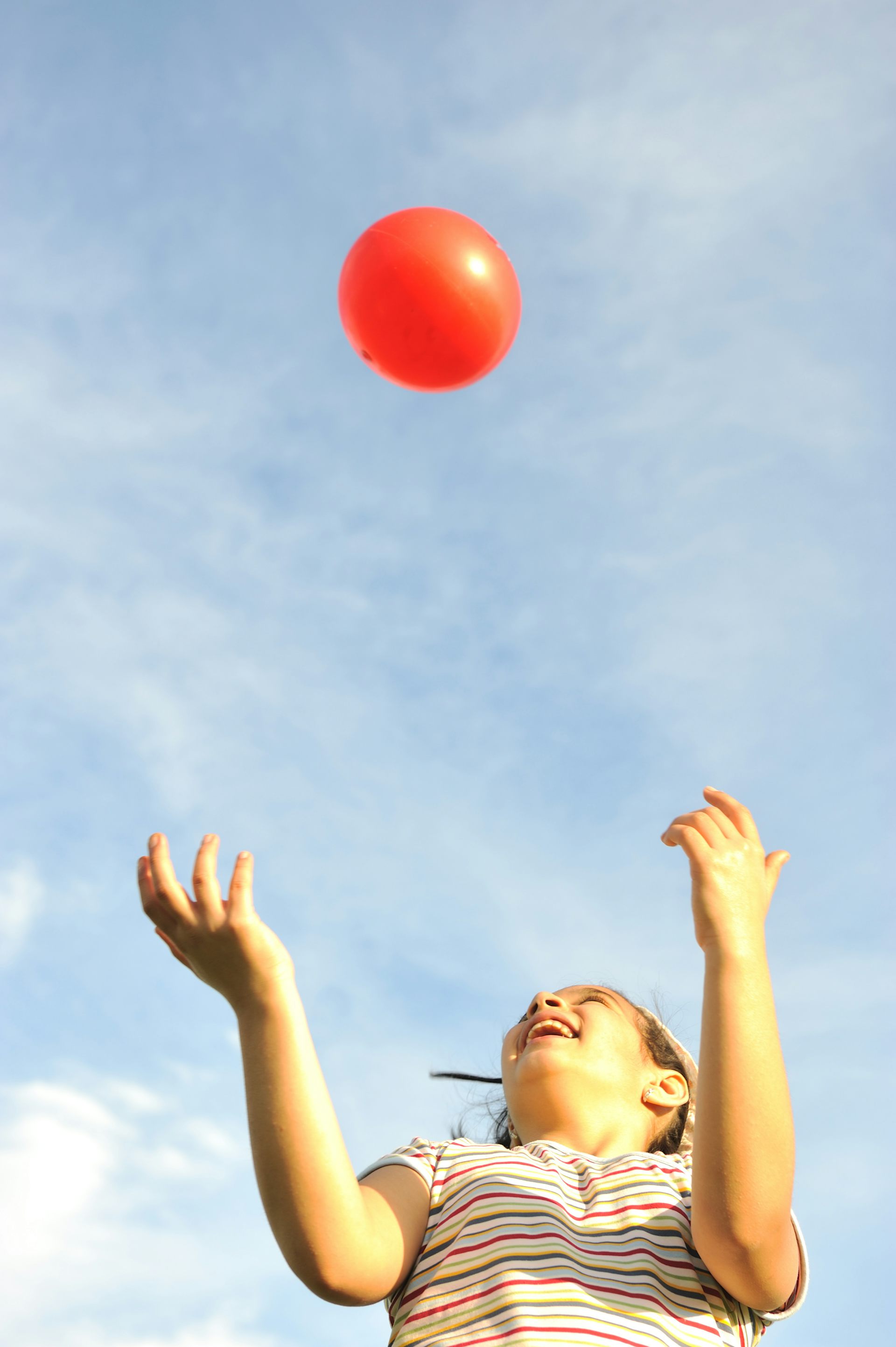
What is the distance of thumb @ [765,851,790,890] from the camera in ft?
10.3

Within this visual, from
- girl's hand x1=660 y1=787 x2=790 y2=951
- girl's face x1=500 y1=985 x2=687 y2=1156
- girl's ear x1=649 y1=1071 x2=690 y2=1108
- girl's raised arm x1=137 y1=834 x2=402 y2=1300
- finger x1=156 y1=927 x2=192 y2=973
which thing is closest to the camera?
girl's raised arm x1=137 y1=834 x2=402 y2=1300

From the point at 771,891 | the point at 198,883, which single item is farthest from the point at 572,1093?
the point at 198,883

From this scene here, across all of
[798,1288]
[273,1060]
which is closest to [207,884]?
[273,1060]

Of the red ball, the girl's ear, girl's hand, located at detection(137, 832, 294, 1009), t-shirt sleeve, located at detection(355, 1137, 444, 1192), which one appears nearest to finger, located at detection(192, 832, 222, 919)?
girl's hand, located at detection(137, 832, 294, 1009)

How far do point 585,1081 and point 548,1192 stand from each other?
0.81 meters

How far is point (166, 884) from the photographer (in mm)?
2619

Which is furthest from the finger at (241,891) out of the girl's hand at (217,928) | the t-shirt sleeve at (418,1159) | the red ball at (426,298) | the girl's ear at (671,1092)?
the red ball at (426,298)

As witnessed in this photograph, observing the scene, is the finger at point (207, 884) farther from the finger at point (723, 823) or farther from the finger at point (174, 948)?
the finger at point (723, 823)

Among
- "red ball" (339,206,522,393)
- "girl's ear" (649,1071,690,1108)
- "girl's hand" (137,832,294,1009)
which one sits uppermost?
"red ball" (339,206,522,393)

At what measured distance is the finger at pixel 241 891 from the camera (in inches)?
102

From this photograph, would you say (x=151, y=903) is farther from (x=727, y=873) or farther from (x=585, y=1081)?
(x=585, y=1081)

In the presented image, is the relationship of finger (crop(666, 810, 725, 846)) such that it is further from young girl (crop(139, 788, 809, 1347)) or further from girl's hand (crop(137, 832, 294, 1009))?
girl's hand (crop(137, 832, 294, 1009))

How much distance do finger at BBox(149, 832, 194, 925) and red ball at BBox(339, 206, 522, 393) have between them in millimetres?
2619

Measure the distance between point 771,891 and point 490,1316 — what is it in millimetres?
1318
